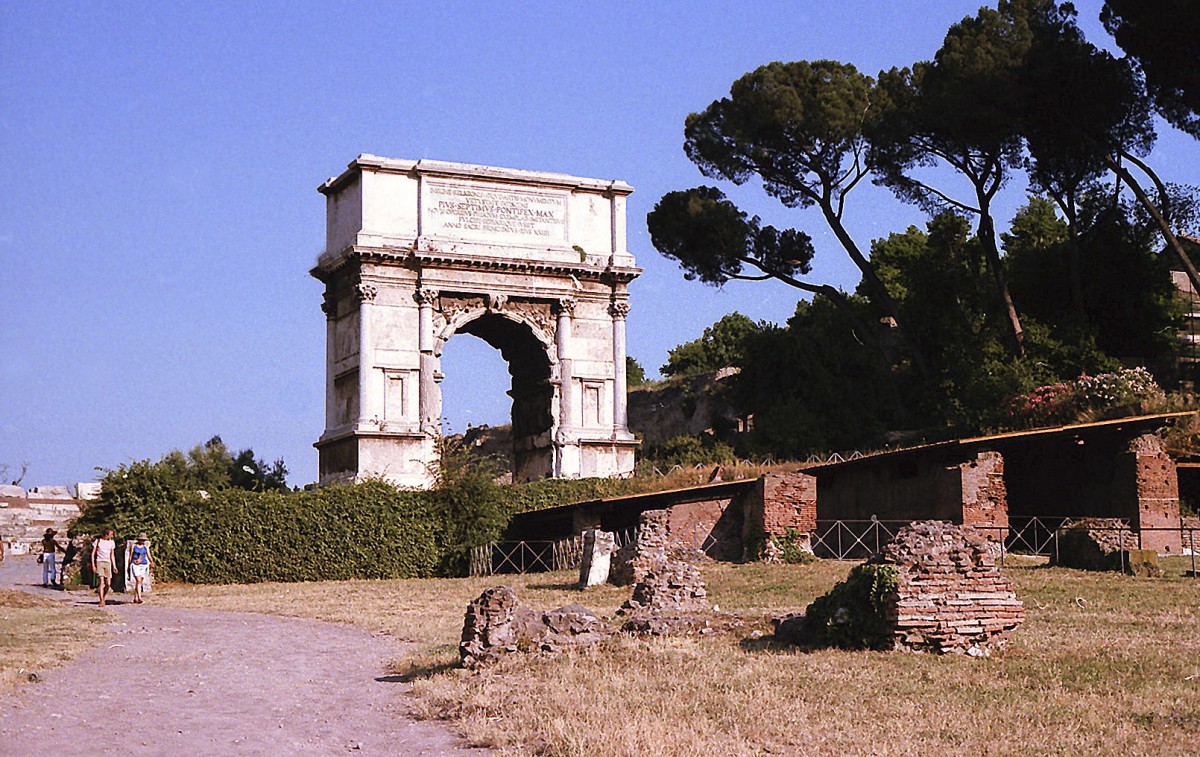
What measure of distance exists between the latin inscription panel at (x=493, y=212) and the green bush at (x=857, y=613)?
26.9m

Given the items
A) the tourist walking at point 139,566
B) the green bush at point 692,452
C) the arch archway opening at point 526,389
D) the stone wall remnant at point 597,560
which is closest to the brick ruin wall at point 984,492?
the stone wall remnant at point 597,560

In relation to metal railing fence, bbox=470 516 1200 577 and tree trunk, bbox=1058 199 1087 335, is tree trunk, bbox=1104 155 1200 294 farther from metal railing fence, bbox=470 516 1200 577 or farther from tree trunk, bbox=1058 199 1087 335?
metal railing fence, bbox=470 516 1200 577

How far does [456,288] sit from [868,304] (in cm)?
1511

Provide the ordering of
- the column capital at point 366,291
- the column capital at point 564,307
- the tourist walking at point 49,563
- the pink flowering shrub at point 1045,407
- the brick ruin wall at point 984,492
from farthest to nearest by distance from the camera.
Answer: the column capital at point 564,307 → the column capital at point 366,291 → the pink flowering shrub at point 1045,407 → the tourist walking at point 49,563 → the brick ruin wall at point 984,492

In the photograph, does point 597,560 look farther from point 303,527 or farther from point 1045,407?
point 1045,407

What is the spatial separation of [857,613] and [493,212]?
28.0 meters

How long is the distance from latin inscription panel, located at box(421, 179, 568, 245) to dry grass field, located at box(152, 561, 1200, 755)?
23842 millimetres

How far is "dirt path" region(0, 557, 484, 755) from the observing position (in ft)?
35.3

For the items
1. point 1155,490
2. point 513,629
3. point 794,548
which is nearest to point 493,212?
point 794,548

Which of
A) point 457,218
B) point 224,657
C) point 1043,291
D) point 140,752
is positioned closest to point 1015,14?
point 1043,291

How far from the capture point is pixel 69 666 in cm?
1494

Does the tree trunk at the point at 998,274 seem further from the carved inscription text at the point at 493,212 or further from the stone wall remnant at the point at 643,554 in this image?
the stone wall remnant at the point at 643,554

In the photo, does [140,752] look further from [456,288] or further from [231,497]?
[456,288]

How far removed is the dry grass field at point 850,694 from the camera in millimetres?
9930
